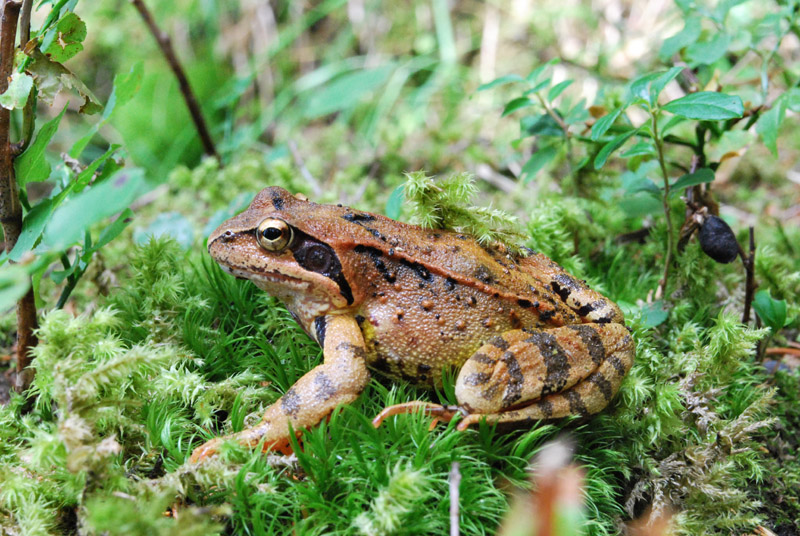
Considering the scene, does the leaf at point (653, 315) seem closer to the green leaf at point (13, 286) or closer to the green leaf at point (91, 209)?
the green leaf at point (91, 209)

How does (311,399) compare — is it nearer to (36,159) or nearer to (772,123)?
(36,159)

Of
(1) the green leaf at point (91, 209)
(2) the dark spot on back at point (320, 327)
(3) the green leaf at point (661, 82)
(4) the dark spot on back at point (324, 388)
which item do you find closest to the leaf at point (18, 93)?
(1) the green leaf at point (91, 209)

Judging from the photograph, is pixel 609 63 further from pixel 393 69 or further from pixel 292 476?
pixel 292 476

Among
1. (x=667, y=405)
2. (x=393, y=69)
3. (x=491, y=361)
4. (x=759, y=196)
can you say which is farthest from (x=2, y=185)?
(x=759, y=196)

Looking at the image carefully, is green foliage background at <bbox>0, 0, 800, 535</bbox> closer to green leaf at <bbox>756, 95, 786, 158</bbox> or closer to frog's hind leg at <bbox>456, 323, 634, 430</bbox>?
green leaf at <bbox>756, 95, 786, 158</bbox>

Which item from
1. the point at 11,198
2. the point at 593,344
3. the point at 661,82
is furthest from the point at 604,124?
the point at 11,198

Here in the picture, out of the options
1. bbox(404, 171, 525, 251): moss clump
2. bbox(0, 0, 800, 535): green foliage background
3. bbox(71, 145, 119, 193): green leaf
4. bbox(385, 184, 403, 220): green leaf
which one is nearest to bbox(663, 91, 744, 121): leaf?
bbox(0, 0, 800, 535): green foliage background
